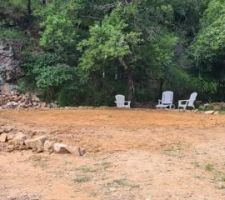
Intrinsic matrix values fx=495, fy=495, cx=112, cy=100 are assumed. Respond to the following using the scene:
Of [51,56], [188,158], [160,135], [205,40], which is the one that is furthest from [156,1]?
[188,158]

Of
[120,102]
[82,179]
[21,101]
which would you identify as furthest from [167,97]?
[82,179]

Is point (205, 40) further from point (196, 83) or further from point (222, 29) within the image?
point (196, 83)

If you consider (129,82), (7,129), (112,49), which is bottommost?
(7,129)

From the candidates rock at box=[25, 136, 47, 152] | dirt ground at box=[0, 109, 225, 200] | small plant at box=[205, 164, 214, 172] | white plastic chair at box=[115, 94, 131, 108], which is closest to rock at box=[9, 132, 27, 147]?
rock at box=[25, 136, 47, 152]

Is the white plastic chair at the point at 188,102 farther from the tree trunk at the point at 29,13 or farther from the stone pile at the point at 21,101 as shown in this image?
the tree trunk at the point at 29,13

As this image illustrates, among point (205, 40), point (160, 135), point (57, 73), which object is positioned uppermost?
point (205, 40)

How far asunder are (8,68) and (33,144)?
25.1 feet

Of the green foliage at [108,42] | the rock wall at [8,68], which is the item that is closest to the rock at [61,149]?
the green foliage at [108,42]

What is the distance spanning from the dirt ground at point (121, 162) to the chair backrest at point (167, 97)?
4.21m

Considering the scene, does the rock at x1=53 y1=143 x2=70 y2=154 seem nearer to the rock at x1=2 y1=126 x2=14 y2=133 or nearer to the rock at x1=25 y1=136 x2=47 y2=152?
the rock at x1=25 y1=136 x2=47 y2=152

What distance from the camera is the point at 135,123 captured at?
11.8m

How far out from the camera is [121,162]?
810 centimetres

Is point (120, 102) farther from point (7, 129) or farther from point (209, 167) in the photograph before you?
point (209, 167)

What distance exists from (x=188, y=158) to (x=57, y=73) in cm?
760
